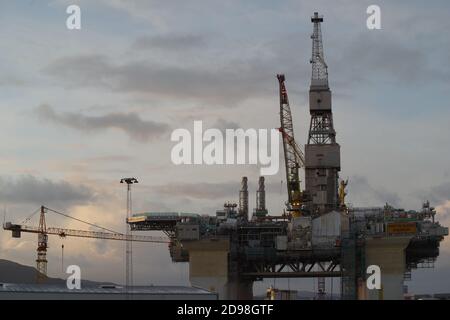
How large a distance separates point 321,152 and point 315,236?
1984 cm

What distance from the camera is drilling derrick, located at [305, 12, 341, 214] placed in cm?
19112

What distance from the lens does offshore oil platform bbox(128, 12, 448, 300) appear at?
584 feet

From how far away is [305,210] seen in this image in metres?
191

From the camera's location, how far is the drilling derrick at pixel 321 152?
191125 millimetres

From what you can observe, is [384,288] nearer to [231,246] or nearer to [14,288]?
[231,246]

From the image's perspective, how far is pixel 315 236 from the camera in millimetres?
181250

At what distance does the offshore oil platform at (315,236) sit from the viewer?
7013 inches

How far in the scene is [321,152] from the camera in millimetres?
192500

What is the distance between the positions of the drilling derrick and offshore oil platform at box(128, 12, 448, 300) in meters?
0.20

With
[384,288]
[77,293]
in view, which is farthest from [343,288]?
[77,293]

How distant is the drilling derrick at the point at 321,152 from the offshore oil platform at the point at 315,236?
203 mm
